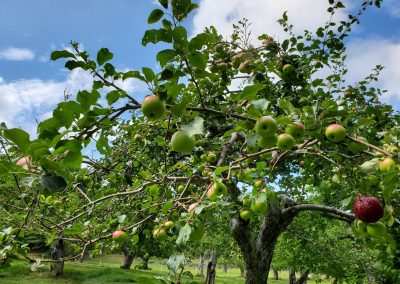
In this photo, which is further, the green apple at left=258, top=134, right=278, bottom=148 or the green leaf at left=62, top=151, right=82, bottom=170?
the green apple at left=258, top=134, right=278, bottom=148

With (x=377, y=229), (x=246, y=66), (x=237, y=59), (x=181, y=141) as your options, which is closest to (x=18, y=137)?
(x=181, y=141)

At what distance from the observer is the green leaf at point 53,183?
46.1 inches

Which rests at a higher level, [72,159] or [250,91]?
[250,91]

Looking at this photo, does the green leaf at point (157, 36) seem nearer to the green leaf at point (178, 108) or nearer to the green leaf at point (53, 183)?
the green leaf at point (178, 108)

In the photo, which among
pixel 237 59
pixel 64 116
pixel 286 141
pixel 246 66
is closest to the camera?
pixel 64 116

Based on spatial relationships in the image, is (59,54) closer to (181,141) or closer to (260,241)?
(181,141)

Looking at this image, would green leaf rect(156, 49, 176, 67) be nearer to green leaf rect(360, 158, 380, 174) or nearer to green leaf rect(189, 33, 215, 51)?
green leaf rect(189, 33, 215, 51)

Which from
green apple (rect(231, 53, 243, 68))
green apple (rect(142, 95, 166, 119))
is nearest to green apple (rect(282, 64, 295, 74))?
green apple (rect(231, 53, 243, 68))

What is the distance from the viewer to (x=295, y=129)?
6.06ft

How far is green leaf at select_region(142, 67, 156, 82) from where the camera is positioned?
5.04 feet

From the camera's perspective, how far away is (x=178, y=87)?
4.98 feet

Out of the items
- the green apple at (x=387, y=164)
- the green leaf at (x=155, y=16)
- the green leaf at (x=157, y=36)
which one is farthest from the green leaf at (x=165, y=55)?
the green apple at (x=387, y=164)

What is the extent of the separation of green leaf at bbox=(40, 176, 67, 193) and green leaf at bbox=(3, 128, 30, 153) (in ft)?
0.48

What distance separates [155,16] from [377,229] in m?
1.64
